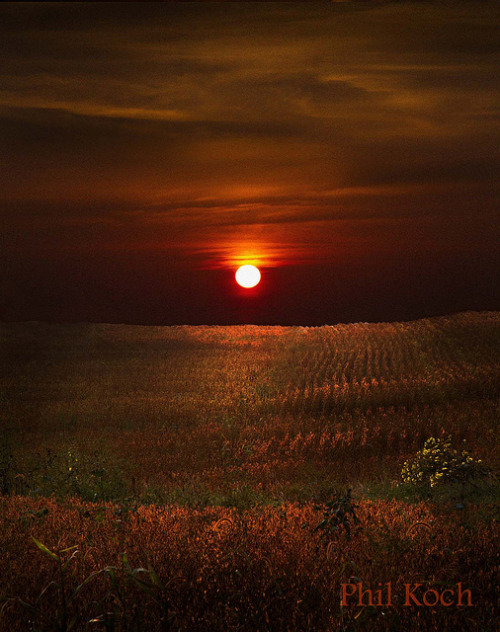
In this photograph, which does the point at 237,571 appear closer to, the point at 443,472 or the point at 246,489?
the point at 246,489

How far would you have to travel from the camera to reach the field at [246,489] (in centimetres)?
418

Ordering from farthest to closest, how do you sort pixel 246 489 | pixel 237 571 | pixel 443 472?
pixel 246 489 < pixel 443 472 < pixel 237 571

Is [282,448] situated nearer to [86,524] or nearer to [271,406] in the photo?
[271,406]

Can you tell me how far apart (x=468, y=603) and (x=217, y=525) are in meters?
2.49

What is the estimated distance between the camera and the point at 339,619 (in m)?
4.02

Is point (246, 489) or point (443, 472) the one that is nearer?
point (443, 472)

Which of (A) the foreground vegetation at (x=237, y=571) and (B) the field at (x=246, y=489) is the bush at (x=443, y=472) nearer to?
(B) the field at (x=246, y=489)

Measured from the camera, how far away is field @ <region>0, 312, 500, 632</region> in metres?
4.18

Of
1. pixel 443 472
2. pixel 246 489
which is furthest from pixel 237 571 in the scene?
pixel 443 472

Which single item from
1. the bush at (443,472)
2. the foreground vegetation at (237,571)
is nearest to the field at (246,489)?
the foreground vegetation at (237,571)

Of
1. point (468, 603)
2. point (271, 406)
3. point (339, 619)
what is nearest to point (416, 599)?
point (468, 603)

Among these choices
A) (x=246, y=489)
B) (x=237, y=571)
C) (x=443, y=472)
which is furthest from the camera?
(x=246, y=489)

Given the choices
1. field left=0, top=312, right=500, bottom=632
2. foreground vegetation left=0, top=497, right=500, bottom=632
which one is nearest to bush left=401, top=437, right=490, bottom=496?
field left=0, top=312, right=500, bottom=632

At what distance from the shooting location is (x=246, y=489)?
10766 millimetres
